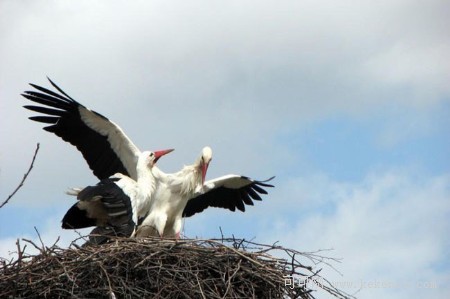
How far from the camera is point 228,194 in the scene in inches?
397

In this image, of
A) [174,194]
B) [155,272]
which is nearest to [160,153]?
[174,194]

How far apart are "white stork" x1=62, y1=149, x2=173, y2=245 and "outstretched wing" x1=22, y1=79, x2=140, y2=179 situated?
1.54 feet

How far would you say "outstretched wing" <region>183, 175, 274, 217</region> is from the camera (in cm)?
980

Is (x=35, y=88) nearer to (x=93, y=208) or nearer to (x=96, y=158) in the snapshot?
(x=96, y=158)

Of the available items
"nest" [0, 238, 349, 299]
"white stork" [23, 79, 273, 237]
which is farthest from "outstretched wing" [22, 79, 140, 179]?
"nest" [0, 238, 349, 299]

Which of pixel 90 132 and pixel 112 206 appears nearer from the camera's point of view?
pixel 112 206

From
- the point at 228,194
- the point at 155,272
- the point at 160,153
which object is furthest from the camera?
the point at 228,194

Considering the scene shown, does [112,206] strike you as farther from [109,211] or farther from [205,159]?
[205,159]

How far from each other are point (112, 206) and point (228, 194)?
1.89 metres

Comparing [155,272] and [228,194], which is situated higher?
[228,194]

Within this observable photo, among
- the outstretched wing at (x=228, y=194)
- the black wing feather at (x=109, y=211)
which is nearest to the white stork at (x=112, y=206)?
the black wing feather at (x=109, y=211)

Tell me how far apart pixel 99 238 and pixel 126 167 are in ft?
4.25

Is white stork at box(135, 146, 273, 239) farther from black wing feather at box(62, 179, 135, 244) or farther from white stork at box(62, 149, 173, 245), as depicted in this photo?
black wing feather at box(62, 179, 135, 244)

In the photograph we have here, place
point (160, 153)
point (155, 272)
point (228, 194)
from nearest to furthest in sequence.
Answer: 1. point (155, 272)
2. point (160, 153)
3. point (228, 194)
